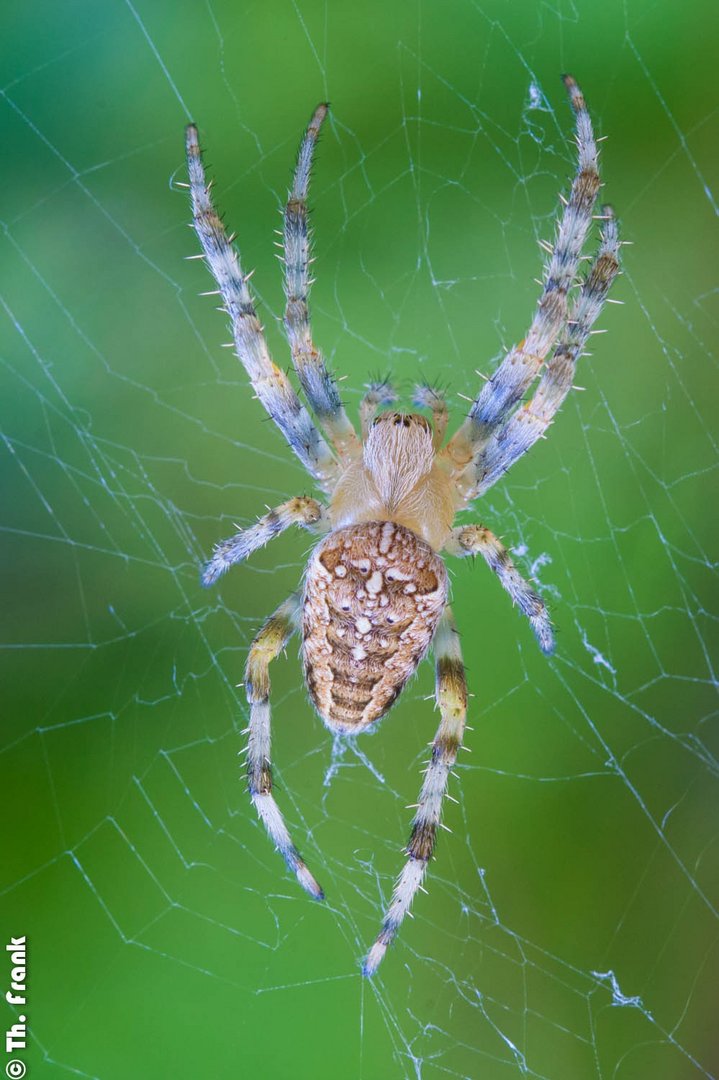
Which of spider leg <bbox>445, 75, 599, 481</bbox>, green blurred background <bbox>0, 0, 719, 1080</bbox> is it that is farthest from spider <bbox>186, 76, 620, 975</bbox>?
green blurred background <bbox>0, 0, 719, 1080</bbox>

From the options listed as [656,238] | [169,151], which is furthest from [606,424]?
[169,151]

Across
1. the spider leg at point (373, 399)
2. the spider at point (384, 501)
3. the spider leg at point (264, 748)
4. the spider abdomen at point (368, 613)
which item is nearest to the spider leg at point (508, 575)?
the spider at point (384, 501)

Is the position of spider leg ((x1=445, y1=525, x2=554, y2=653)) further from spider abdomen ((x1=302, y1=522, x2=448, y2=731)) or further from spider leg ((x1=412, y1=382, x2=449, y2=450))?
spider leg ((x1=412, y1=382, x2=449, y2=450))

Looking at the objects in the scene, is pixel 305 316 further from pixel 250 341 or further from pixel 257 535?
pixel 257 535

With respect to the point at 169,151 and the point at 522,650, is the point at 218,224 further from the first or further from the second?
the point at 522,650

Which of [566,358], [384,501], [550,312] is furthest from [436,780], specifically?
[550,312]
